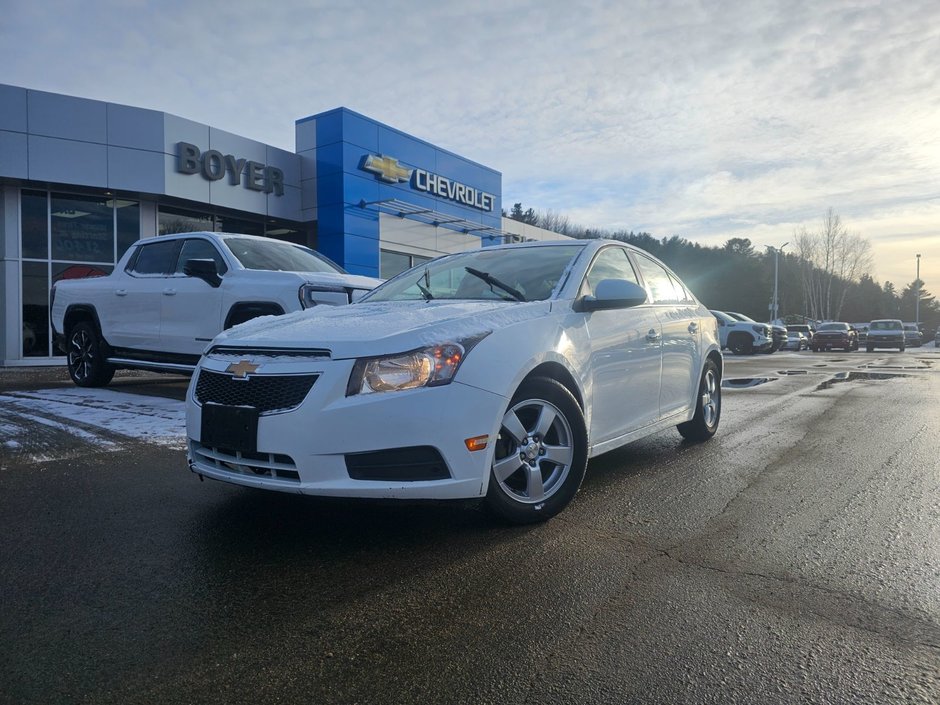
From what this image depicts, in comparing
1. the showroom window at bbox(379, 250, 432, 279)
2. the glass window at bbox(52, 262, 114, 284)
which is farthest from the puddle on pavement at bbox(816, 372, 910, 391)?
the glass window at bbox(52, 262, 114, 284)

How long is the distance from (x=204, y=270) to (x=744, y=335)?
2338cm

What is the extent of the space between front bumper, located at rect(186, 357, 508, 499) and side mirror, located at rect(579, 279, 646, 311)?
1191 millimetres

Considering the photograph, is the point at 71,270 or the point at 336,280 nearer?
the point at 336,280

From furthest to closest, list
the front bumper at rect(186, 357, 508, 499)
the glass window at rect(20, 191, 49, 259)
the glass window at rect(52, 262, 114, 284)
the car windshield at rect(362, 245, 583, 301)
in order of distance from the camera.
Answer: the glass window at rect(52, 262, 114, 284)
the glass window at rect(20, 191, 49, 259)
the car windshield at rect(362, 245, 583, 301)
the front bumper at rect(186, 357, 508, 499)

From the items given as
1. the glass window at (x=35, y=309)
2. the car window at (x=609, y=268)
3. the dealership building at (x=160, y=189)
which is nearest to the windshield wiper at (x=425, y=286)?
the car window at (x=609, y=268)

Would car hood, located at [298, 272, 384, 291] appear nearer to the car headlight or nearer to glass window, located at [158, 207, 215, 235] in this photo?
the car headlight

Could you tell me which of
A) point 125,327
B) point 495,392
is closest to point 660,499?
point 495,392

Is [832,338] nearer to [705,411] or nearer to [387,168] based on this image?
[387,168]

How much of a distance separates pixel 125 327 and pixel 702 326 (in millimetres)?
6696

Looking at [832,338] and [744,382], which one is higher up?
[832,338]

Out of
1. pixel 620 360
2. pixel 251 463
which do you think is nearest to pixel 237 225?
pixel 620 360

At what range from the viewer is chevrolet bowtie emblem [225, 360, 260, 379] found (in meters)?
3.19

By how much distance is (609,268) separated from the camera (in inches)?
182

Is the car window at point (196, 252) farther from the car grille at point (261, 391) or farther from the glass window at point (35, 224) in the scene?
the glass window at point (35, 224)
